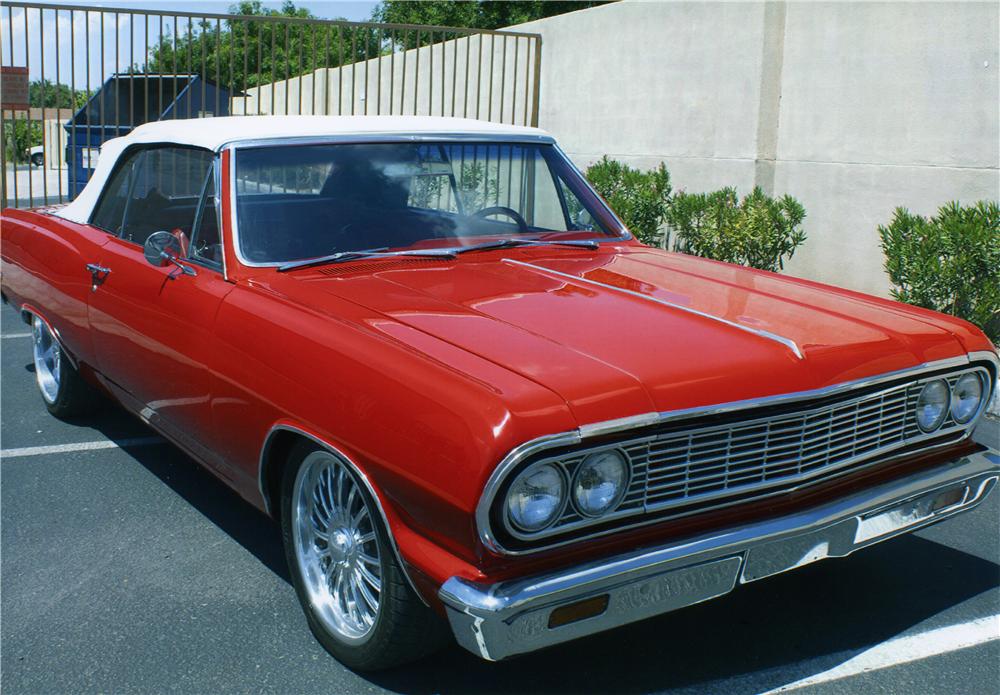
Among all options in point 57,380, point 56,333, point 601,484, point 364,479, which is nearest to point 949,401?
point 601,484

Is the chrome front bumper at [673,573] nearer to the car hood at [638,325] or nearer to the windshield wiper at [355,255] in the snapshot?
the car hood at [638,325]

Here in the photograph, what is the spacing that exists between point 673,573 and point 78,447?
11.7 feet

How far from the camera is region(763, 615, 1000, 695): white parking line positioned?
3.02 meters

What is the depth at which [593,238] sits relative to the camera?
4406mm

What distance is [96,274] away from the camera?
14.5 feet

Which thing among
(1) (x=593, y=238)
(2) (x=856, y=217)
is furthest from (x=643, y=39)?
(1) (x=593, y=238)

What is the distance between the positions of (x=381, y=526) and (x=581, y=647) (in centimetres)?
86

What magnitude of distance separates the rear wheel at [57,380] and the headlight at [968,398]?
4004 millimetres

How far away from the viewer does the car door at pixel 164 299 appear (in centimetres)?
358

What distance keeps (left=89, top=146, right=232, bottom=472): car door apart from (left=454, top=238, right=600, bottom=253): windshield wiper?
0.98 m

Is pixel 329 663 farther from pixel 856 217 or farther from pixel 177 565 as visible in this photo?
pixel 856 217

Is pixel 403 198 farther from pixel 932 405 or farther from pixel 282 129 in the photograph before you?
pixel 932 405

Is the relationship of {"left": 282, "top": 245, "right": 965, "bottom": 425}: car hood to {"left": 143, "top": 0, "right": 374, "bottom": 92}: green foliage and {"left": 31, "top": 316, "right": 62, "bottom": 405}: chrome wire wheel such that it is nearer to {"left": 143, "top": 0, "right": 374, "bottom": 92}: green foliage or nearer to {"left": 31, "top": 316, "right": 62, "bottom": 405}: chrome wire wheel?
{"left": 31, "top": 316, "right": 62, "bottom": 405}: chrome wire wheel

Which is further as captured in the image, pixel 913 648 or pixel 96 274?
pixel 96 274
